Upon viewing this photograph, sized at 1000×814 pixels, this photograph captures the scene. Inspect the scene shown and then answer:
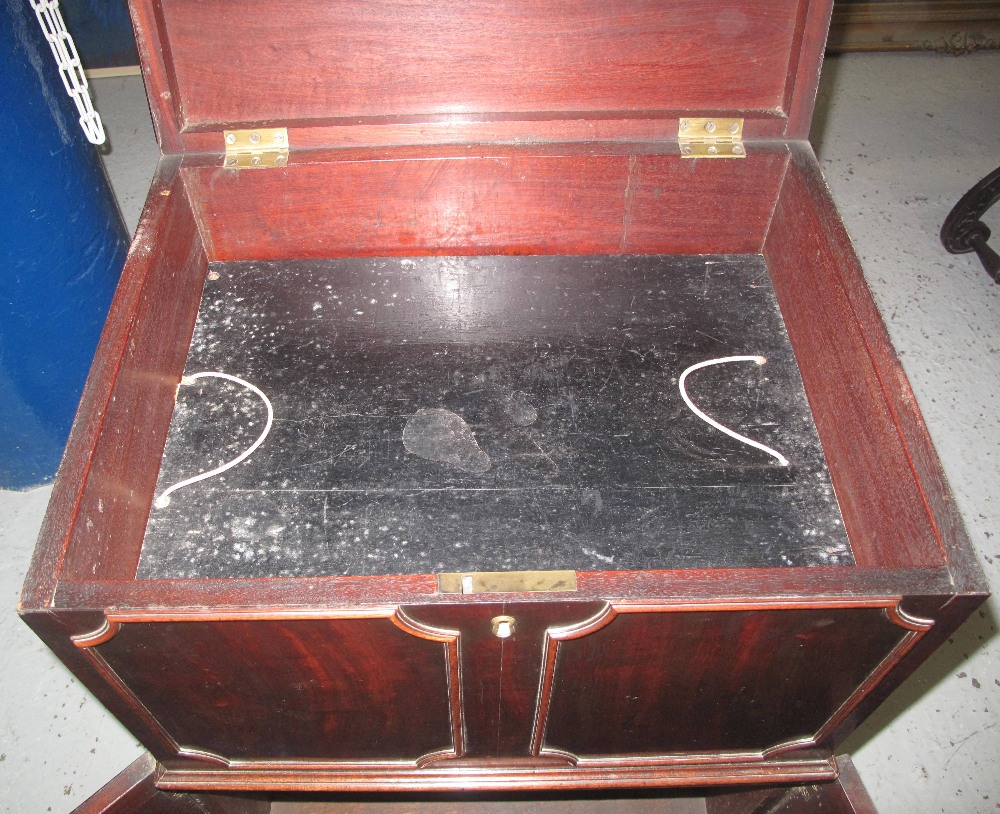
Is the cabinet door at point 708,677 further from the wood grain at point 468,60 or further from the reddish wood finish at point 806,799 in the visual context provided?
the wood grain at point 468,60

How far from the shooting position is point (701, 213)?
1.30m

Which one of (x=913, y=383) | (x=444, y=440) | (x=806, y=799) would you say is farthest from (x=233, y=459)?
(x=913, y=383)

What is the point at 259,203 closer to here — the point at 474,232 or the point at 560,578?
the point at 474,232

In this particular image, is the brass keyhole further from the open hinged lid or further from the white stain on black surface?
the open hinged lid

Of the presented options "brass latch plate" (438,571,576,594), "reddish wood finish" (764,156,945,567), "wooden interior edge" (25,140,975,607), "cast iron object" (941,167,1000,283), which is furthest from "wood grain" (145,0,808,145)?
"cast iron object" (941,167,1000,283)

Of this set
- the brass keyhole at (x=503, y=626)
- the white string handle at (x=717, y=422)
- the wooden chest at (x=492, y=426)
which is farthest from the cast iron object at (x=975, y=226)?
the brass keyhole at (x=503, y=626)

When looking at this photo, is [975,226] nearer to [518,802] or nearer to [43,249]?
[518,802]

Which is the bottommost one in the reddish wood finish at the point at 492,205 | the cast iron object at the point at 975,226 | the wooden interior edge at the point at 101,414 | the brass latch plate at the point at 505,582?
the brass latch plate at the point at 505,582

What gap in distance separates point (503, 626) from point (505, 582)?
0.05 metres

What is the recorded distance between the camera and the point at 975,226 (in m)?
2.21

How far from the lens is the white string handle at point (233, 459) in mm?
1038

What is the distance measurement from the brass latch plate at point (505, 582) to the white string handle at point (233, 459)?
422 mm

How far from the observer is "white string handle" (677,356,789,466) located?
1.09 metres

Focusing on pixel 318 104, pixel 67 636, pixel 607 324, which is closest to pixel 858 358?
pixel 607 324
